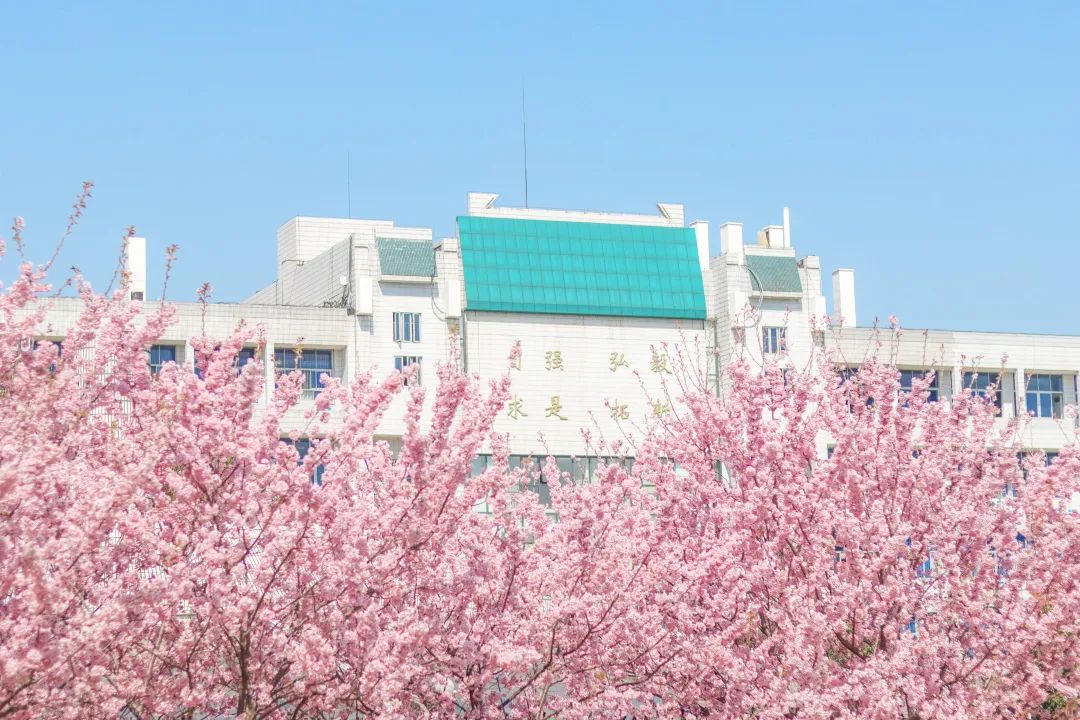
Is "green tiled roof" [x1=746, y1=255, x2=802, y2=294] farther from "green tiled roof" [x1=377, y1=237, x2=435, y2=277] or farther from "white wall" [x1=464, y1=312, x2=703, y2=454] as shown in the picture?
"green tiled roof" [x1=377, y1=237, x2=435, y2=277]

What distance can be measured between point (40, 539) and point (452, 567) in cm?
534

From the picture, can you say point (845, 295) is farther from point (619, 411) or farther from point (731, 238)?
point (619, 411)

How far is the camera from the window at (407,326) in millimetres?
59562

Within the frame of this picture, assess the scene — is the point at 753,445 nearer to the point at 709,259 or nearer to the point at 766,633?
the point at 766,633

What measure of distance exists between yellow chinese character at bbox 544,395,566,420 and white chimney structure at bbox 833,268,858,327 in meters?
11.8

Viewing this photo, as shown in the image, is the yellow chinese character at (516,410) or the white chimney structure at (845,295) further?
the white chimney structure at (845,295)

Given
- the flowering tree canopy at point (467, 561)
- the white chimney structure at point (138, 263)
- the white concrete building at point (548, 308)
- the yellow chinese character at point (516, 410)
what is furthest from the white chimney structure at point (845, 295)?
the flowering tree canopy at point (467, 561)

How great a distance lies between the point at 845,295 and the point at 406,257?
17070 millimetres

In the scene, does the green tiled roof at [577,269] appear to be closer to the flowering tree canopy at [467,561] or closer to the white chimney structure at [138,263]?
the white chimney structure at [138,263]

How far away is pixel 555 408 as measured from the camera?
60719mm

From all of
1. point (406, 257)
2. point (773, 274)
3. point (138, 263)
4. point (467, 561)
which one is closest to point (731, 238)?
point (773, 274)

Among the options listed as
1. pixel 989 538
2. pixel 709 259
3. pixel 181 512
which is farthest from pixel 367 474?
pixel 709 259

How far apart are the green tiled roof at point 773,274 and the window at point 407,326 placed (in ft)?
41.0

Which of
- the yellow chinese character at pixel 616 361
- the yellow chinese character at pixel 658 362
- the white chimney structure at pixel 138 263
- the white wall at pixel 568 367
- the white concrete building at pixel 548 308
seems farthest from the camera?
the yellow chinese character at pixel 616 361
